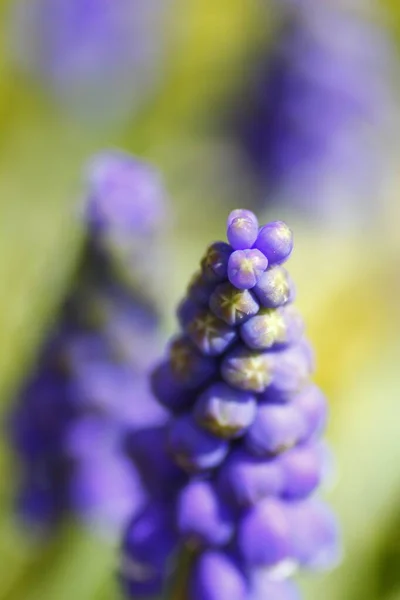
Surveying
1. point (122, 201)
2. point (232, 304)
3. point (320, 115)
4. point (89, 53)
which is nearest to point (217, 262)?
point (232, 304)

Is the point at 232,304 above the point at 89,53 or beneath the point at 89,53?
beneath

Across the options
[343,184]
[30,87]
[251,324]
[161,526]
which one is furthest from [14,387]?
[30,87]

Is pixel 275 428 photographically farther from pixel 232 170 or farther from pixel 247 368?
pixel 232 170

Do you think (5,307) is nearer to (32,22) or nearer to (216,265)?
(32,22)

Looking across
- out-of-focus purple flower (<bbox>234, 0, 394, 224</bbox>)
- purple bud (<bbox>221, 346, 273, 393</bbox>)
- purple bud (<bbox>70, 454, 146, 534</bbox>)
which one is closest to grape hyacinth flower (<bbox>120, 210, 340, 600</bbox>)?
purple bud (<bbox>221, 346, 273, 393</bbox>)

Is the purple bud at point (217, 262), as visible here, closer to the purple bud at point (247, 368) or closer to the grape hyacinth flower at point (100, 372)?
the purple bud at point (247, 368)

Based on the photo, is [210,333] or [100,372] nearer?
[210,333]

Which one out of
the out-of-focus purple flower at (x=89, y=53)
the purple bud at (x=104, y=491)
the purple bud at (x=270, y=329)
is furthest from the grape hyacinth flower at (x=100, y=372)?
the out-of-focus purple flower at (x=89, y=53)
